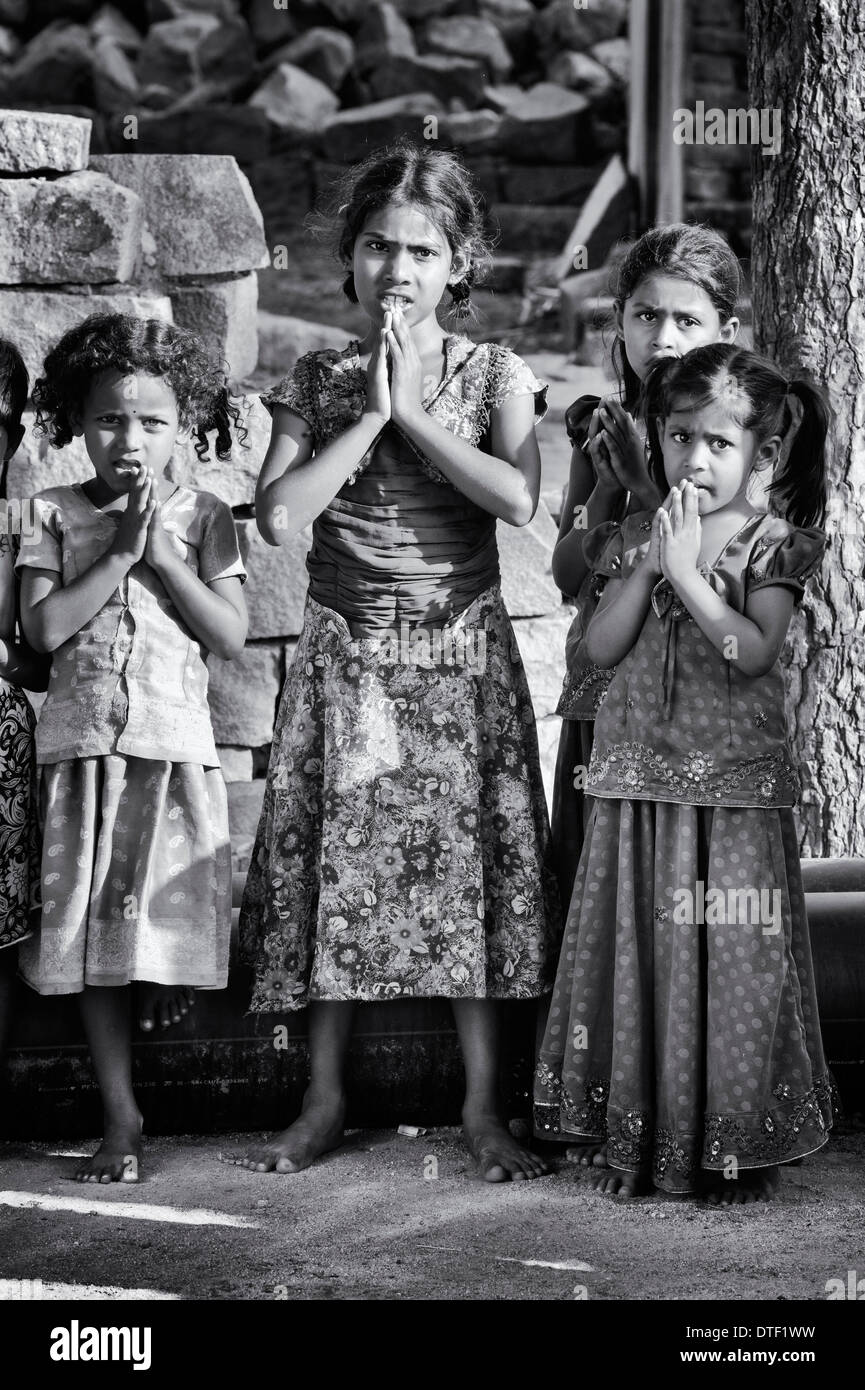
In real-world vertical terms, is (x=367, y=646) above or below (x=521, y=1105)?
above

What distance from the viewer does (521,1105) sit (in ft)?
10.7

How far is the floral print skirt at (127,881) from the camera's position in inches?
116

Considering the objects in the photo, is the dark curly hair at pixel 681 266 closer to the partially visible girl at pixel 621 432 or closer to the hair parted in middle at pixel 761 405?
the partially visible girl at pixel 621 432

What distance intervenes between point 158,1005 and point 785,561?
58.6 inches

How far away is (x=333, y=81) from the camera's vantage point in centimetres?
977

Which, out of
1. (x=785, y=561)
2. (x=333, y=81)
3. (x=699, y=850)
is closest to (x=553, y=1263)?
(x=699, y=850)

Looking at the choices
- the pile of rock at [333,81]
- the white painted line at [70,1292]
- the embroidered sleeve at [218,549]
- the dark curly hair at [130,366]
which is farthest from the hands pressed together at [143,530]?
the pile of rock at [333,81]

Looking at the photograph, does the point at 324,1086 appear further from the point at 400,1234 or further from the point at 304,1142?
the point at 400,1234

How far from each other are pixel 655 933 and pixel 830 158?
83.1 inches

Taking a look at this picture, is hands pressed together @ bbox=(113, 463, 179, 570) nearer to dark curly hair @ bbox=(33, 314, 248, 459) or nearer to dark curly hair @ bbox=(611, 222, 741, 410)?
dark curly hair @ bbox=(33, 314, 248, 459)

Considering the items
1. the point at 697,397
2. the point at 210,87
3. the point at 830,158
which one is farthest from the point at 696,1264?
the point at 210,87

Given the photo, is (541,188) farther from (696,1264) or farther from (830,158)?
(696,1264)

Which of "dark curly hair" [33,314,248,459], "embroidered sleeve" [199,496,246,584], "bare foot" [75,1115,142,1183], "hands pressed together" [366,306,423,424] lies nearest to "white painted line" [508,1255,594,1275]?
"bare foot" [75,1115,142,1183]

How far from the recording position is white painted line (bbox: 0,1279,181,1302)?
2.45 m
